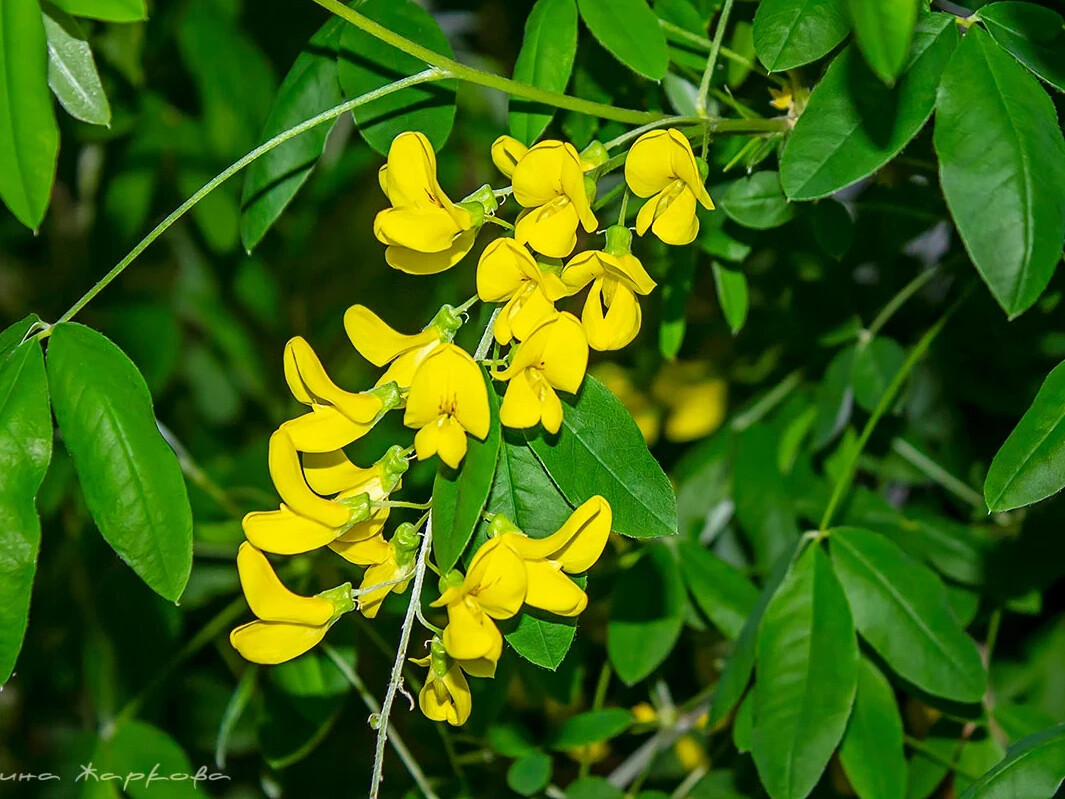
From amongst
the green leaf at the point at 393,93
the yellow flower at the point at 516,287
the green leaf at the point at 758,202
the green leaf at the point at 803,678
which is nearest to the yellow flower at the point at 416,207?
the yellow flower at the point at 516,287

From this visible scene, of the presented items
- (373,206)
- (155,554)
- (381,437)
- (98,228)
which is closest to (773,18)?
(155,554)

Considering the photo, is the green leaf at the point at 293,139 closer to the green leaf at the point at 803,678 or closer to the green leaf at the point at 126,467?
the green leaf at the point at 126,467

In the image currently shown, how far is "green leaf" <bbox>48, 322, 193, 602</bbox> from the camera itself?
0.64 meters

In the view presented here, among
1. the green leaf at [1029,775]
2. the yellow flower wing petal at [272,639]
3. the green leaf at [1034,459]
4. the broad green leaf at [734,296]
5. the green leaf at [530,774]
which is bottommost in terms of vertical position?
the green leaf at [530,774]

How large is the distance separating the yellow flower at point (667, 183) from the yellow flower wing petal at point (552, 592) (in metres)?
0.19

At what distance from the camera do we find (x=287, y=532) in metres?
0.59

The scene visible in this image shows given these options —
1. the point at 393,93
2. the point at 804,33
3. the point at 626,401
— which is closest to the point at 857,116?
the point at 804,33

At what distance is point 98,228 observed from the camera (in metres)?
1.43

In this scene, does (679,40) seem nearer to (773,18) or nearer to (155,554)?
(773,18)

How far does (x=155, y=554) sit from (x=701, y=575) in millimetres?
523

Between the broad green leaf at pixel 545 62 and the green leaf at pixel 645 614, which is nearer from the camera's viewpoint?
the broad green leaf at pixel 545 62

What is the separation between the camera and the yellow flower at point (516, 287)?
0.58m

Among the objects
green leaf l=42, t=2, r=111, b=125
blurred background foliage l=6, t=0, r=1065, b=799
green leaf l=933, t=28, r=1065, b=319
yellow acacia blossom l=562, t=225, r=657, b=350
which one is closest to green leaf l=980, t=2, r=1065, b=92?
green leaf l=933, t=28, r=1065, b=319

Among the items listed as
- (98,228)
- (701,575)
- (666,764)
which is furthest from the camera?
(98,228)
